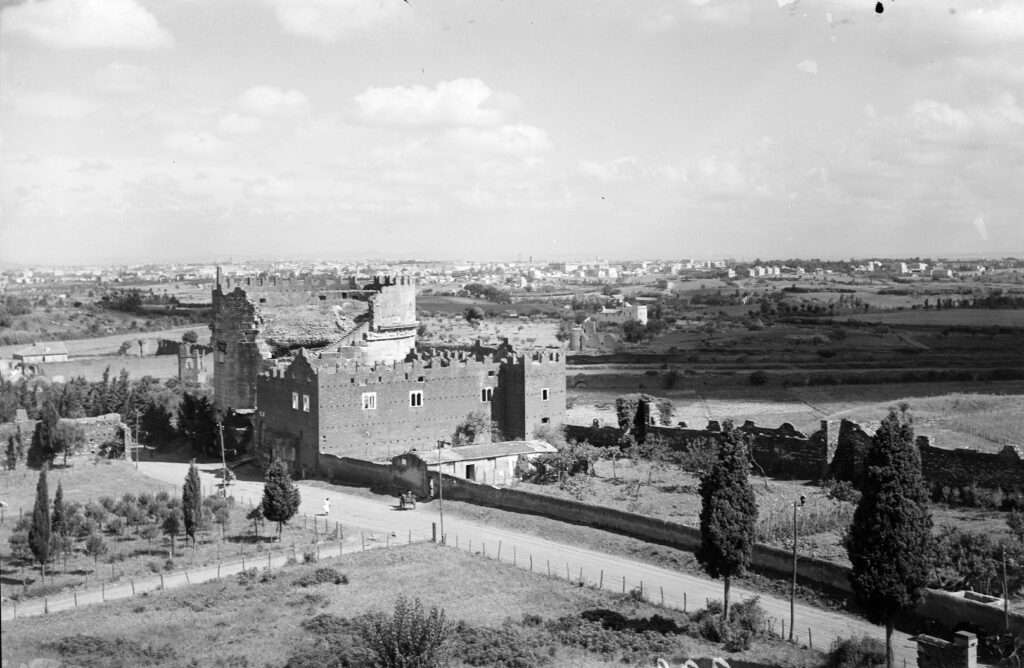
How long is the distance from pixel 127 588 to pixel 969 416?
37.2 metres

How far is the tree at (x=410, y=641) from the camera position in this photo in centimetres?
1625

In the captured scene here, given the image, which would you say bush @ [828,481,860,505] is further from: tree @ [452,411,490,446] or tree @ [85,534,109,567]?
tree @ [85,534,109,567]

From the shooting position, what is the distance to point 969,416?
4509cm

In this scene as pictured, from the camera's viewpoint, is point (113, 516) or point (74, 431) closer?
point (113, 516)

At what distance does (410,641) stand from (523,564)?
8.83 meters

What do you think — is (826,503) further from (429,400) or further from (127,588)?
(127,588)

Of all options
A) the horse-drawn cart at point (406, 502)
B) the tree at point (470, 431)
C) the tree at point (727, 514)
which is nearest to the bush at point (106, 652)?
the tree at point (727, 514)

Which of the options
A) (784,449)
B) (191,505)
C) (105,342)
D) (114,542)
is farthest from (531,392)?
(105,342)

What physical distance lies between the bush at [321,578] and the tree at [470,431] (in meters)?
14.0

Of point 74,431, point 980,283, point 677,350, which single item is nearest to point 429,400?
point 74,431

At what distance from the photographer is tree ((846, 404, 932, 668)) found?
17.8 metres

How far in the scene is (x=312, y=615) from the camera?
2027cm

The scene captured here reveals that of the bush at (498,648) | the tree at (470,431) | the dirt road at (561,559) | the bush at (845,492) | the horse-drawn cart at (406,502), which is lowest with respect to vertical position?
the dirt road at (561,559)

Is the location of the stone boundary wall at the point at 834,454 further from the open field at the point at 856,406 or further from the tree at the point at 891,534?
the tree at the point at 891,534
